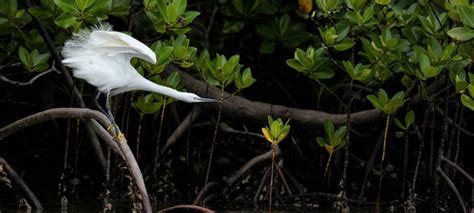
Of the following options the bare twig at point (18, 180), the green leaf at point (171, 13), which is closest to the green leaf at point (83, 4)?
the green leaf at point (171, 13)

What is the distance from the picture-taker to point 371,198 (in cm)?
753

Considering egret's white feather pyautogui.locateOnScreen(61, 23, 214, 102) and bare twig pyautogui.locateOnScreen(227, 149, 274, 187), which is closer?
egret's white feather pyautogui.locateOnScreen(61, 23, 214, 102)

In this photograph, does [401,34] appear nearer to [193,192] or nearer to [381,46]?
[381,46]

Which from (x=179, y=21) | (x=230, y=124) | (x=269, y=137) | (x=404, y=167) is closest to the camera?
(x=269, y=137)

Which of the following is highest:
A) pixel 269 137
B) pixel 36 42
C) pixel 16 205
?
pixel 36 42

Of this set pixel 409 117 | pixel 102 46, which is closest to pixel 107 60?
pixel 102 46

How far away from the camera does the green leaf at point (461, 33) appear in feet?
17.6

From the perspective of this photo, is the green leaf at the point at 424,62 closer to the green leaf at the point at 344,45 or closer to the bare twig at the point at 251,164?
the green leaf at the point at 344,45

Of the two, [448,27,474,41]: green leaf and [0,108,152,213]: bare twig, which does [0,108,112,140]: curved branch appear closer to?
[0,108,152,213]: bare twig

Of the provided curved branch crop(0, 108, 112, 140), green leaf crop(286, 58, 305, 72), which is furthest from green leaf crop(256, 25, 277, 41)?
curved branch crop(0, 108, 112, 140)

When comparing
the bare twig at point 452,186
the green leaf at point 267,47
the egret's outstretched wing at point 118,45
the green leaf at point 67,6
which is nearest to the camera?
the egret's outstretched wing at point 118,45

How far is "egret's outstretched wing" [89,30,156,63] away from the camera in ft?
16.5

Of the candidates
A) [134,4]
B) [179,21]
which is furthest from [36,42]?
[179,21]

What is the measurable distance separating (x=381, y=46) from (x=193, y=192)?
2.14 metres
